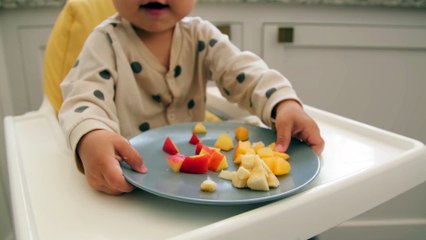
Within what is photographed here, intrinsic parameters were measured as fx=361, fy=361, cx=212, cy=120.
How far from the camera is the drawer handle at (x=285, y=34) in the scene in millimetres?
1020

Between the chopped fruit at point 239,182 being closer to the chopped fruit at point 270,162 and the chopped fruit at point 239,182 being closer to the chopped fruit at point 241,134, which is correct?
the chopped fruit at point 270,162

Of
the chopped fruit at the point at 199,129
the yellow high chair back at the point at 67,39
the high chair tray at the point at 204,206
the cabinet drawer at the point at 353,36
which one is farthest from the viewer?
the cabinet drawer at the point at 353,36

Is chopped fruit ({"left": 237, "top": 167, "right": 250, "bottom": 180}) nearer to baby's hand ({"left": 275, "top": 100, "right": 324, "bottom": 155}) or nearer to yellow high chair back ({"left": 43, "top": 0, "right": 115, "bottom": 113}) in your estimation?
baby's hand ({"left": 275, "top": 100, "right": 324, "bottom": 155})

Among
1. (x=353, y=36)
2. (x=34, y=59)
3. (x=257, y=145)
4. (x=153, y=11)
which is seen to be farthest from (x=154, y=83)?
(x=353, y=36)

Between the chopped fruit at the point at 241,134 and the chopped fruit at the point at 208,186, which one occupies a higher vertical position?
the chopped fruit at the point at 208,186

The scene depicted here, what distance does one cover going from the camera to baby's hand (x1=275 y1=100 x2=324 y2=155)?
46 centimetres

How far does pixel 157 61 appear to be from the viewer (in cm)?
60

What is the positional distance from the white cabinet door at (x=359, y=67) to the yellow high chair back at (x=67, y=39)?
50 cm

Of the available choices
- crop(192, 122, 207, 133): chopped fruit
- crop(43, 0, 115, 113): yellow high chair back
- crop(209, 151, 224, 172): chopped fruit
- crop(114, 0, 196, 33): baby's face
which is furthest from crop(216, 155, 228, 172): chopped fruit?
crop(43, 0, 115, 113): yellow high chair back

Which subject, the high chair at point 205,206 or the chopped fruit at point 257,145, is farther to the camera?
the chopped fruit at point 257,145

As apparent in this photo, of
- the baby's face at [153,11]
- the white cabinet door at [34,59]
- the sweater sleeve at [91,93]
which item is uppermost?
the baby's face at [153,11]

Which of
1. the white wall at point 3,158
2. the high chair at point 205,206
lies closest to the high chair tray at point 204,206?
the high chair at point 205,206

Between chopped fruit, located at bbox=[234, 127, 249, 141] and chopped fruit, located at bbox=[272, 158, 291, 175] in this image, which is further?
chopped fruit, located at bbox=[234, 127, 249, 141]

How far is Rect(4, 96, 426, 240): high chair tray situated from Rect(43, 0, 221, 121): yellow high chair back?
27 centimetres
